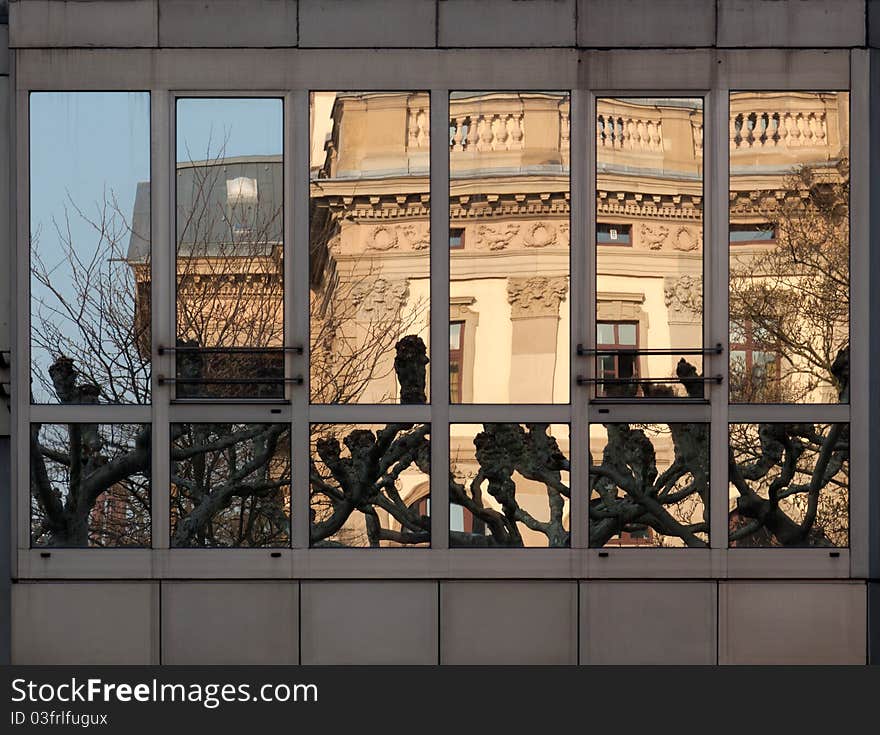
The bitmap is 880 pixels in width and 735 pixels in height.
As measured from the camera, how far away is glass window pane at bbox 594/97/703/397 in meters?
13.1

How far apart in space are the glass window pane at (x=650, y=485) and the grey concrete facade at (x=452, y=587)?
496mm

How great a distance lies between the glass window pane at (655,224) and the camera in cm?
1314

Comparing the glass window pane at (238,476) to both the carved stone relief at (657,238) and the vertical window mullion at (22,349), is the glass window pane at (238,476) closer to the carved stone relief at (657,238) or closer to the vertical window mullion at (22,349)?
the vertical window mullion at (22,349)

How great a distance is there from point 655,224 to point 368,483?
3.86m

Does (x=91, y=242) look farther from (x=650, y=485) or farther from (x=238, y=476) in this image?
(x=650, y=485)

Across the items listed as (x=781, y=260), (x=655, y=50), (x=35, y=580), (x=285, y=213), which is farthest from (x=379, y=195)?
(x=35, y=580)

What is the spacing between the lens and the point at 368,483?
1315 centimetres

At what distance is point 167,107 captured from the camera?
13.1 metres

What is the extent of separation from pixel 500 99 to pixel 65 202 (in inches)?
176

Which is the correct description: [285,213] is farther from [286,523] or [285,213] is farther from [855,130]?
[855,130]

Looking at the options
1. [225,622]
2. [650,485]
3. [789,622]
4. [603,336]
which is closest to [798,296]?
[603,336]

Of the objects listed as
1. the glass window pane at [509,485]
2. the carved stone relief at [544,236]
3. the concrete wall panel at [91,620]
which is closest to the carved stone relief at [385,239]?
the carved stone relief at [544,236]

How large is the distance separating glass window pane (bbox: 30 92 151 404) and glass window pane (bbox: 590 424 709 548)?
4662 millimetres

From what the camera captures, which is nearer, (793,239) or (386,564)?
(386,564)
